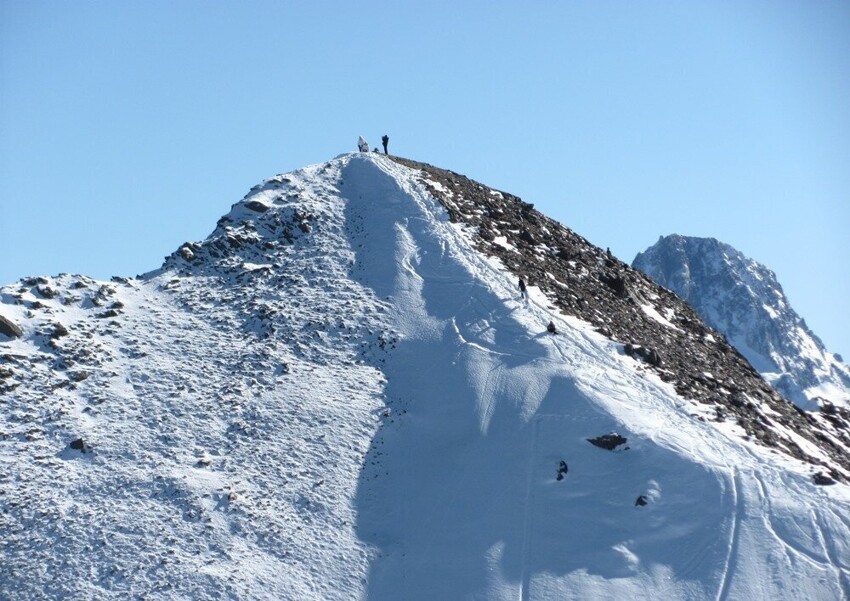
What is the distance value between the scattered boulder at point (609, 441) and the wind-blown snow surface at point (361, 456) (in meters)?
0.44

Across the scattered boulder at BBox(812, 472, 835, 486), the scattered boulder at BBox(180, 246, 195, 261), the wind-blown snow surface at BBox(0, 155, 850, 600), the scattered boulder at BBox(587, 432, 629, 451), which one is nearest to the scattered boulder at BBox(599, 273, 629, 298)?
the wind-blown snow surface at BBox(0, 155, 850, 600)

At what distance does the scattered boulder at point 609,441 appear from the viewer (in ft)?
114

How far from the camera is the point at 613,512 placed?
32500mm

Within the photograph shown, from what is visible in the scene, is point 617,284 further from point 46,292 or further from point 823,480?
point 46,292

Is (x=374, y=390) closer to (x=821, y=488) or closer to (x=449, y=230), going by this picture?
(x=449, y=230)

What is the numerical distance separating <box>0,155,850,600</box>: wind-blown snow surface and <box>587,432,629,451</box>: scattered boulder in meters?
0.44

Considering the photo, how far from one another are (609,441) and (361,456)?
10.0 m

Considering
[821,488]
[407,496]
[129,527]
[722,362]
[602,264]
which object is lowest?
[129,527]

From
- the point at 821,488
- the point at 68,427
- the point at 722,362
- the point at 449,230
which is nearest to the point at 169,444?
the point at 68,427

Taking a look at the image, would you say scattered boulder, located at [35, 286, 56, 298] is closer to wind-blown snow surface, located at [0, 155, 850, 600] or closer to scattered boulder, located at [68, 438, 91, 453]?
wind-blown snow surface, located at [0, 155, 850, 600]

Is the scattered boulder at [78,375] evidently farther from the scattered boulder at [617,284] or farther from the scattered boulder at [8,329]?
the scattered boulder at [617,284]

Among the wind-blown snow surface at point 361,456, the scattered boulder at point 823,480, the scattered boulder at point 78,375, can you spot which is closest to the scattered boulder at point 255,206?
the wind-blown snow surface at point 361,456

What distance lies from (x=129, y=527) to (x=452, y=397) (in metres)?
14.4

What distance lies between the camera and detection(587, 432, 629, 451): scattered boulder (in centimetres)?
3481
